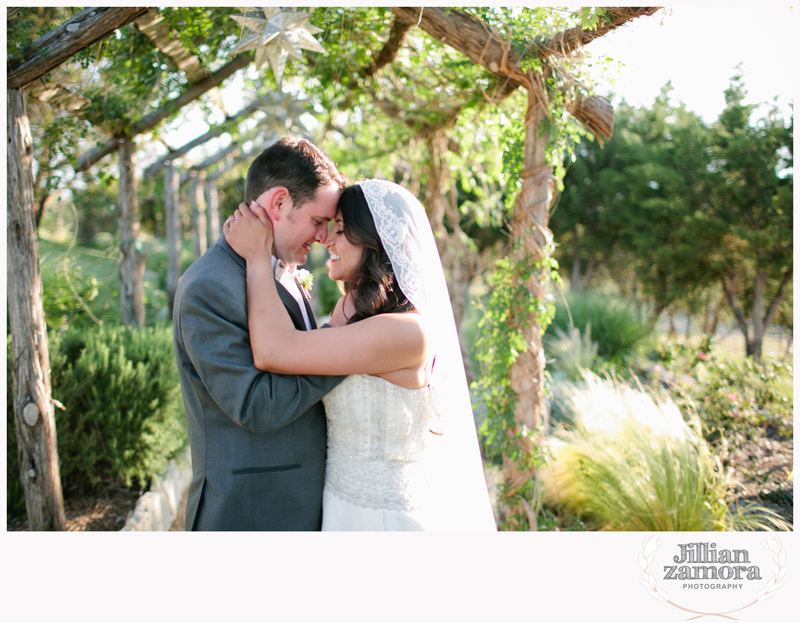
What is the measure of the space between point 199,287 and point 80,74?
274cm

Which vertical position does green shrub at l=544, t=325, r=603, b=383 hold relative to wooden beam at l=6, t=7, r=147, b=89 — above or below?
below

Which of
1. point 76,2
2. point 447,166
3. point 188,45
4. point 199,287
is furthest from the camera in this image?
point 447,166

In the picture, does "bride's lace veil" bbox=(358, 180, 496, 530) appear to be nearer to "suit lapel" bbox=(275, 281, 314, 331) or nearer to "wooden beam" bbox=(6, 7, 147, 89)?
"suit lapel" bbox=(275, 281, 314, 331)

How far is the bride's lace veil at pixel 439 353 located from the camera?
181cm

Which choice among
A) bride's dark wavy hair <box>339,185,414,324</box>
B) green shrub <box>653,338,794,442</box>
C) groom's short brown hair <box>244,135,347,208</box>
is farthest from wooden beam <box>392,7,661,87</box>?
green shrub <box>653,338,794,442</box>

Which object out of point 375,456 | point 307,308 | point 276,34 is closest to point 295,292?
point 307,308

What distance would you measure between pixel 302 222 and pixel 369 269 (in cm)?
31

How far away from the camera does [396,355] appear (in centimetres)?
173

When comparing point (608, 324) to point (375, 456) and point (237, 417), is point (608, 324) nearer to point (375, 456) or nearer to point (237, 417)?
point (375, 456)

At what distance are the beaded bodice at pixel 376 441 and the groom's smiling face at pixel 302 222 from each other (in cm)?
53

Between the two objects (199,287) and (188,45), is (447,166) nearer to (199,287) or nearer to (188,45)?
(188,45)

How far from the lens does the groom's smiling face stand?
1927mm

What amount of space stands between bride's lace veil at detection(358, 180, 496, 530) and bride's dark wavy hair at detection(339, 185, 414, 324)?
0.14ft

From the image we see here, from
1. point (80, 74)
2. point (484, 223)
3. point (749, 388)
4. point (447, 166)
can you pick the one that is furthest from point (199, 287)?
point (749, 388)
